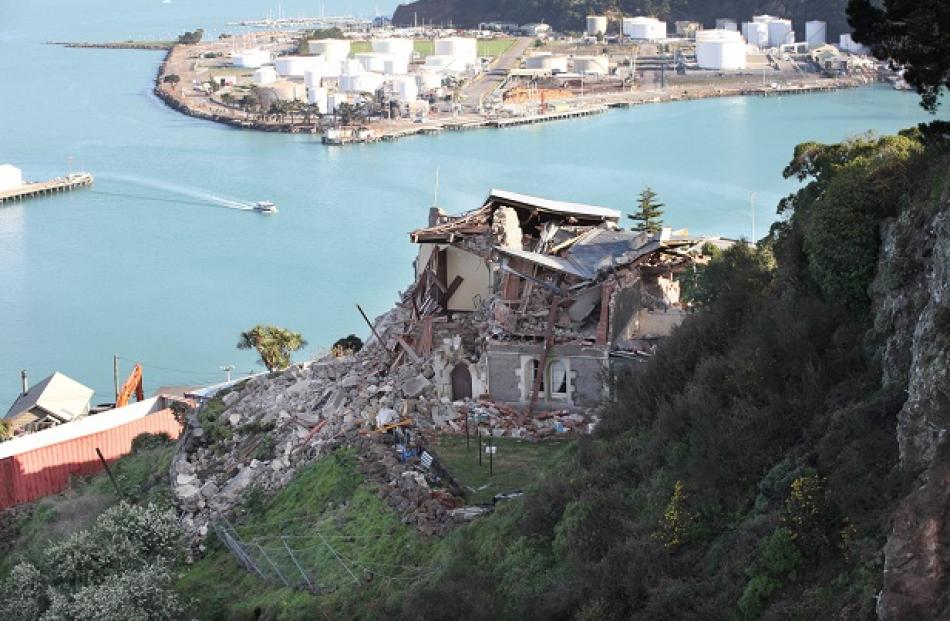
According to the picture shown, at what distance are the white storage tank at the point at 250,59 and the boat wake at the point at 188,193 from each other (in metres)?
26.9

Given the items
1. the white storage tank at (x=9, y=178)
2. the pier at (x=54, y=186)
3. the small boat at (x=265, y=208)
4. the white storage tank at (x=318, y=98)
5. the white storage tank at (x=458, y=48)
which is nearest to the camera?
the small boat at (x=265, y=208)

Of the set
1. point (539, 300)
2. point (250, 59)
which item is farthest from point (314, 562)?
point (250, 59)

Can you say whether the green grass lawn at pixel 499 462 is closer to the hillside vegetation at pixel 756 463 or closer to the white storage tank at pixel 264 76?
the hillside vegetation at pixel 756 463

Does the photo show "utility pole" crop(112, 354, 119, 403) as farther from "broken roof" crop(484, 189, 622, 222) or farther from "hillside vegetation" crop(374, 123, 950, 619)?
"hillside vegetation" crop(374, 123, 950, 619)

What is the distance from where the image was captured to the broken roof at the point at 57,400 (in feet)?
61.7

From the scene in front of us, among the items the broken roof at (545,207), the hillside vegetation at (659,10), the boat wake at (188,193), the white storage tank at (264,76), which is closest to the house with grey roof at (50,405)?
the broken roof at (545,207)

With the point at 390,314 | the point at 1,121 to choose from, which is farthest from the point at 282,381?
the point at 1,121

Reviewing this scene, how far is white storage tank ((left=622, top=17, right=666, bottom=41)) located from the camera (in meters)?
72.8

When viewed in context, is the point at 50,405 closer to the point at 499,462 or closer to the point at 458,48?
the point at 499,462

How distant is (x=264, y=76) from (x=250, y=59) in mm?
8143

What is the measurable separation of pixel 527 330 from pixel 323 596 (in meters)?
3.35

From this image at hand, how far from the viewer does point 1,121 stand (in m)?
54.8

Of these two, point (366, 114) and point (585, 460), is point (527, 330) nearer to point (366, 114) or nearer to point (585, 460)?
point (585, 460)

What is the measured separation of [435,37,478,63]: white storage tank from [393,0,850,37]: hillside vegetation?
956cm
